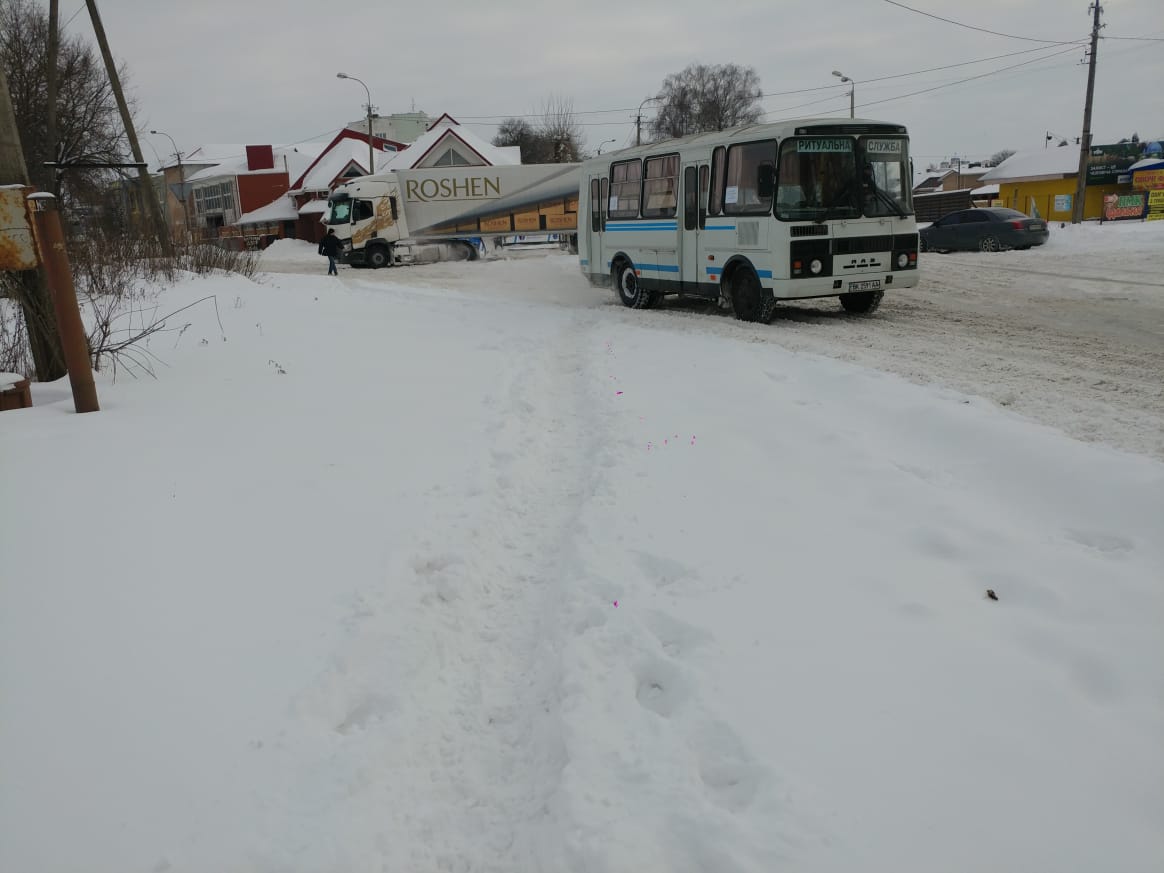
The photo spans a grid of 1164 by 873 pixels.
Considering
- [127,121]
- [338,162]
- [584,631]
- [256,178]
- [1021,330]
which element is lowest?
[584,631]

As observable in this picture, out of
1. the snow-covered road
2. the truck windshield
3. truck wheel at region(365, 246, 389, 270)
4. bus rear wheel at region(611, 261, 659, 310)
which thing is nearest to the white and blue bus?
the snow-covered road

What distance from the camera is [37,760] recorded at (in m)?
2.81

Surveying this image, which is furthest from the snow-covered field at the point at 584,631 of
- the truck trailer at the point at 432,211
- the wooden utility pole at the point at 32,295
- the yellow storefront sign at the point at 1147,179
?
the yellow storefront sign at the point at 1147,179

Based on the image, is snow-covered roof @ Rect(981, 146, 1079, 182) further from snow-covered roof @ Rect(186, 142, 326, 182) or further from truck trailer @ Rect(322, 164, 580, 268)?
snow-covered roof @ Rect(186, 142, 326, 182)

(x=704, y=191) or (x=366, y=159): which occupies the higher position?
(x=366, y=159)

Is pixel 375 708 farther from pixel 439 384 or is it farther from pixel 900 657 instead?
pixel 439 384

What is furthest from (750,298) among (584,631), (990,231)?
(990,231)

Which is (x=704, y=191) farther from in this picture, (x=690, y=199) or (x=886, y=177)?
(x=886, y=177)

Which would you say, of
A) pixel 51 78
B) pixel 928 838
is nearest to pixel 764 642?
pixel 928 838

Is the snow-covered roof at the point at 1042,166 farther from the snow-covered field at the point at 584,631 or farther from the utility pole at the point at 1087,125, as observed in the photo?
the snow-covered field at the point at 584,631

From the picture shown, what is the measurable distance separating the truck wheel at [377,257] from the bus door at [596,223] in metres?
16.9

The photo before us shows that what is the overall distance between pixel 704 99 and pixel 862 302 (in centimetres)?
7917

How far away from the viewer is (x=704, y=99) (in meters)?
85.6

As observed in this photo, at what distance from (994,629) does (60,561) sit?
434 centimetres
